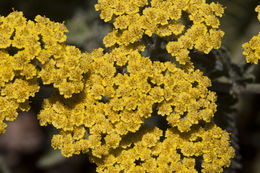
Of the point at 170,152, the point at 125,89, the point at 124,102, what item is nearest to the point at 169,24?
the point at 125,89

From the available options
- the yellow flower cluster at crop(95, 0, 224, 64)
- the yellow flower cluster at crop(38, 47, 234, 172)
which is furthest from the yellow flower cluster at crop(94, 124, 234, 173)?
the yellow flower cluster at crop(95, 0, 224, 64)

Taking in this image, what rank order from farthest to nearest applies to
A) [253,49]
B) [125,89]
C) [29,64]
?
[253,49] → [125,89] → [29,64]

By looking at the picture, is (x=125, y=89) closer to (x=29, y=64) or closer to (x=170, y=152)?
(x=170, y=152)

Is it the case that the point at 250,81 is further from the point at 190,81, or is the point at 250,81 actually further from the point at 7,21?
the point at 7,21

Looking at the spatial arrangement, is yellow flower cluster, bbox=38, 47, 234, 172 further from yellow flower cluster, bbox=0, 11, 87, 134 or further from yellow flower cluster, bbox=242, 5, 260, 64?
yellow flower cluster, bbox=242, 5, 260, 64

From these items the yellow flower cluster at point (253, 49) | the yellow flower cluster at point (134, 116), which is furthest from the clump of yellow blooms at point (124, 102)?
the yellow flower cluster at point (253, 49)

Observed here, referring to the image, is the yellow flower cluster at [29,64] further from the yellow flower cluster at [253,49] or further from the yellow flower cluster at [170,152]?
the yellow flower cluster at [253,49]
